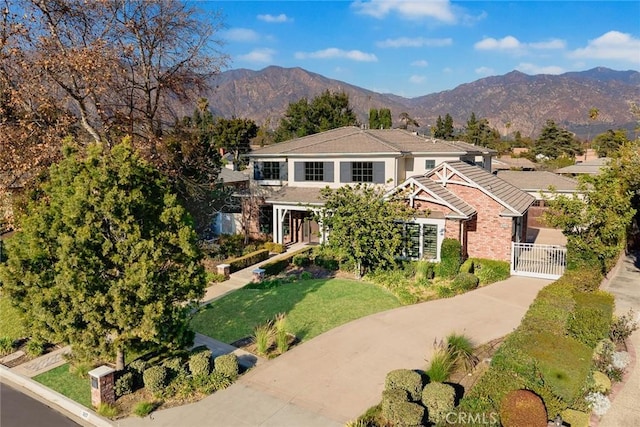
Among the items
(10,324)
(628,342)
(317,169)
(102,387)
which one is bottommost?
(10,324)

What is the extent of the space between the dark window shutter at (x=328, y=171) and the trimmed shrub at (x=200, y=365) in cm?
1590

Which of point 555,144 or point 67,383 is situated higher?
point 555,144

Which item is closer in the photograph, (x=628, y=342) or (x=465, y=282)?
(x=628, y=342)

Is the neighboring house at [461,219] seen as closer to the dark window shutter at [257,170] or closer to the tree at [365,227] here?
the tree at [365,227]

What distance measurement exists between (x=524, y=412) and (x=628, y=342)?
6.91 metres

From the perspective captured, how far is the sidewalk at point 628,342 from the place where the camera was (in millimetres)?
8703

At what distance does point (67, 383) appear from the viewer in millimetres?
10602

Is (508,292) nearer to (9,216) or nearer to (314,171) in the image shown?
(314,171)

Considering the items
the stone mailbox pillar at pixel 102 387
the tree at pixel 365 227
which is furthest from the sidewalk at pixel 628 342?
the stone mailbox pillar at pixel 102 387

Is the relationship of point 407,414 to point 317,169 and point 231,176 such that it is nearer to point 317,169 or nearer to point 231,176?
point 317,169

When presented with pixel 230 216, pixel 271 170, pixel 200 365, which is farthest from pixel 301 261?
pixel 200 365

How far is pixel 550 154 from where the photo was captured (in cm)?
8081

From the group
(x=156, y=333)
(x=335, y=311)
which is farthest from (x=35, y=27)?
(x=335, y=311)

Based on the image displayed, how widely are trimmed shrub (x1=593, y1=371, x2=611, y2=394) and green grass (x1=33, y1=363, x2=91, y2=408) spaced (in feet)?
35.8
